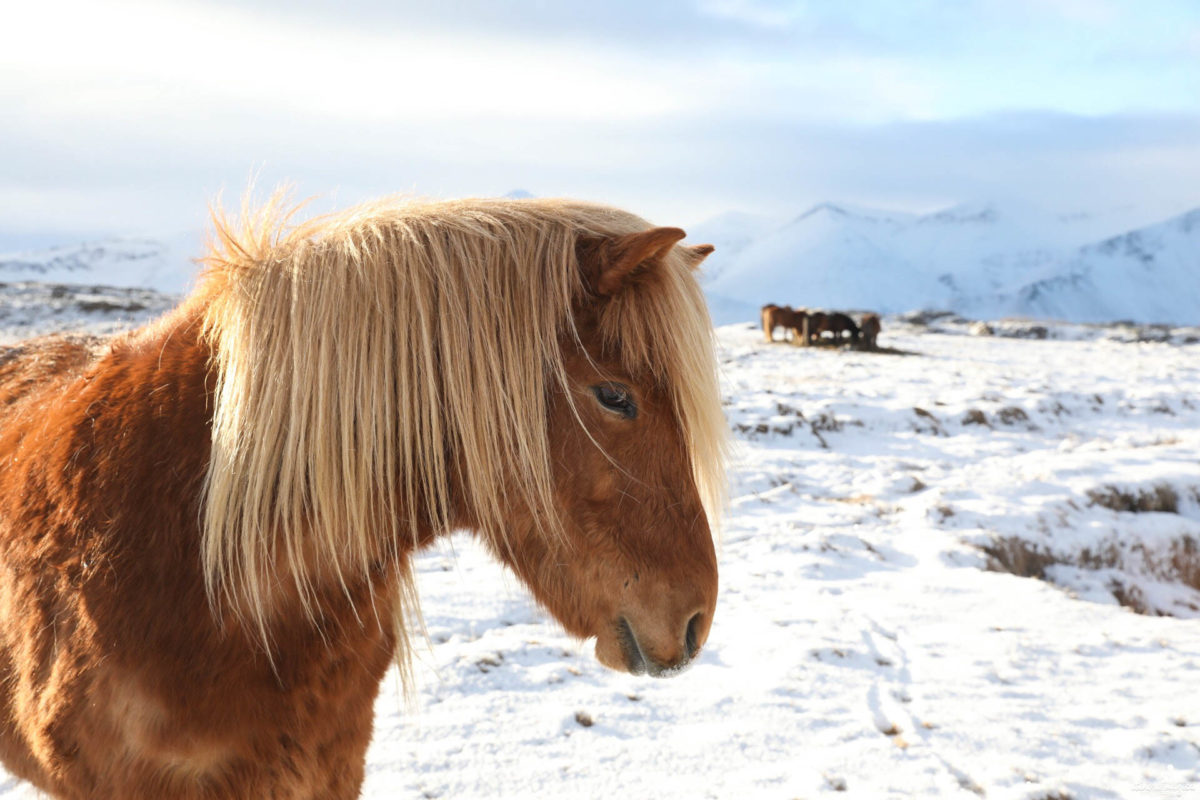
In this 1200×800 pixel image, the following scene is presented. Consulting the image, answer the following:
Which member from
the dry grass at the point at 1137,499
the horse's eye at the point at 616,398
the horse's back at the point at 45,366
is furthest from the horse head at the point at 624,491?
the dry grass at the point at 1137,499

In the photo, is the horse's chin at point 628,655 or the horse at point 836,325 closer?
the horse's chin at point 628,655

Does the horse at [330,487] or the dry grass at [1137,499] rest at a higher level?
the horse at [330,487]

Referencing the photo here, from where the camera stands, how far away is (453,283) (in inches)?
64.6

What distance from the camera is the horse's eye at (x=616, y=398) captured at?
65.9 inches

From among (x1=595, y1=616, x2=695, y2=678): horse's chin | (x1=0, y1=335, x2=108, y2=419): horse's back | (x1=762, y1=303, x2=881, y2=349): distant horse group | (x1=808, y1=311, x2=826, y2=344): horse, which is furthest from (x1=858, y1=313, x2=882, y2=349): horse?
(x1=595, y1=616, x2=695, y2=678): horse's chin

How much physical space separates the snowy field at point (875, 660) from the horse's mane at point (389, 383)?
0.25m

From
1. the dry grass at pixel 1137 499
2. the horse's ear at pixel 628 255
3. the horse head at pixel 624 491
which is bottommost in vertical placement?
the dry grass at pixel 1137 499

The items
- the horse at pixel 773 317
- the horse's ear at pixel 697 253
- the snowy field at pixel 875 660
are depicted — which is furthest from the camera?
the horse at pixel 773 317

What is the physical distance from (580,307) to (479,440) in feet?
1.19

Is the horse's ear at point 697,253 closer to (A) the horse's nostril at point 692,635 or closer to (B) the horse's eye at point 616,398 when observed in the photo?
(B) the horse's eye at point 616,398

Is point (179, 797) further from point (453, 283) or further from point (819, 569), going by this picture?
point (819, 569)

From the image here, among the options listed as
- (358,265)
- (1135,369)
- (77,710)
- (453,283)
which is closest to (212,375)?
(358,265)

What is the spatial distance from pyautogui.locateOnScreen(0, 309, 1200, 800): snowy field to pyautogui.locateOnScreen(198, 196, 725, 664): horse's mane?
25 cm

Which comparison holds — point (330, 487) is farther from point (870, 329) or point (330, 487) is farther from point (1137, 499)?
point (870, 329)
